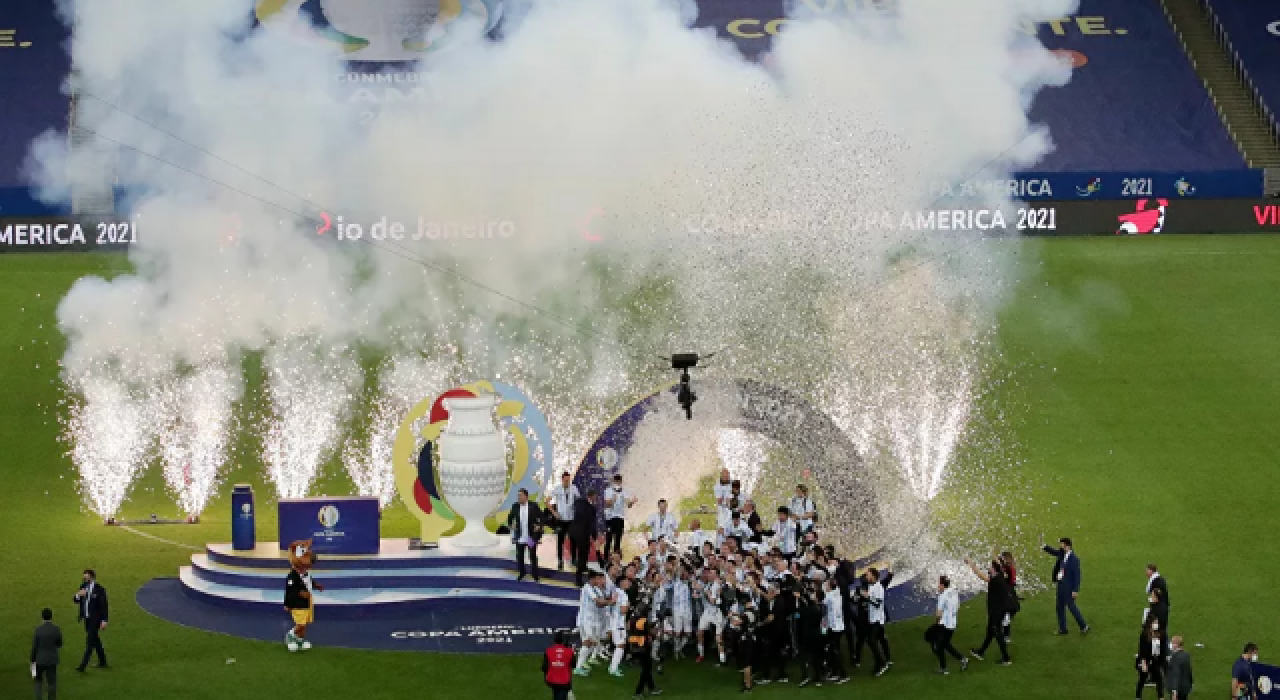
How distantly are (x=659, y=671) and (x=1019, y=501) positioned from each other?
10.1 m

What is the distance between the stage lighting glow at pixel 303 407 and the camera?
30.6 m

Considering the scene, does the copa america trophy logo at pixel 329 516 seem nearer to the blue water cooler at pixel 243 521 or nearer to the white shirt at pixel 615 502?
the blue water cooler at pixel 243 521

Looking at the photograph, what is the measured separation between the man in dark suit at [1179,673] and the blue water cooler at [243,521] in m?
11.9

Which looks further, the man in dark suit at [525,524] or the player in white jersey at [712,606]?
the man in dark suit at [525,524]

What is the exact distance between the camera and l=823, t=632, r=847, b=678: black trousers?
1947 centimetres

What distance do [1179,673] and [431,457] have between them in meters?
11.1

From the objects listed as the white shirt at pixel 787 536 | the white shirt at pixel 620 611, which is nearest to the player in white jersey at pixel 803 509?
the white shirt at pixel 787 536

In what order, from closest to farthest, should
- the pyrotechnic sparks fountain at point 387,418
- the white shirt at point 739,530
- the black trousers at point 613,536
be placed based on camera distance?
1. the white shirt at point 739,530
2. the black trousers at point 613,536
3. the pyrotechnic sparks fountain at point 387,418

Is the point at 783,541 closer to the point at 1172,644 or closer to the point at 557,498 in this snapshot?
the point at 557,498

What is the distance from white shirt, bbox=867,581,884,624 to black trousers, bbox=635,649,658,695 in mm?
2537

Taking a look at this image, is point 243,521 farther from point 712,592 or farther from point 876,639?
point 876,639

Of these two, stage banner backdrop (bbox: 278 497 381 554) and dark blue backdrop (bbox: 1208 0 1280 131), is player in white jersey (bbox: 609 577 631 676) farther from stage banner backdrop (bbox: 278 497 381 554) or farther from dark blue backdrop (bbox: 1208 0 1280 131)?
dark blue backdrop (bbox: 1208 0 1280 131)

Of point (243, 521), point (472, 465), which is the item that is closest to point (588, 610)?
point (472, 465)

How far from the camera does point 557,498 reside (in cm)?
2323
